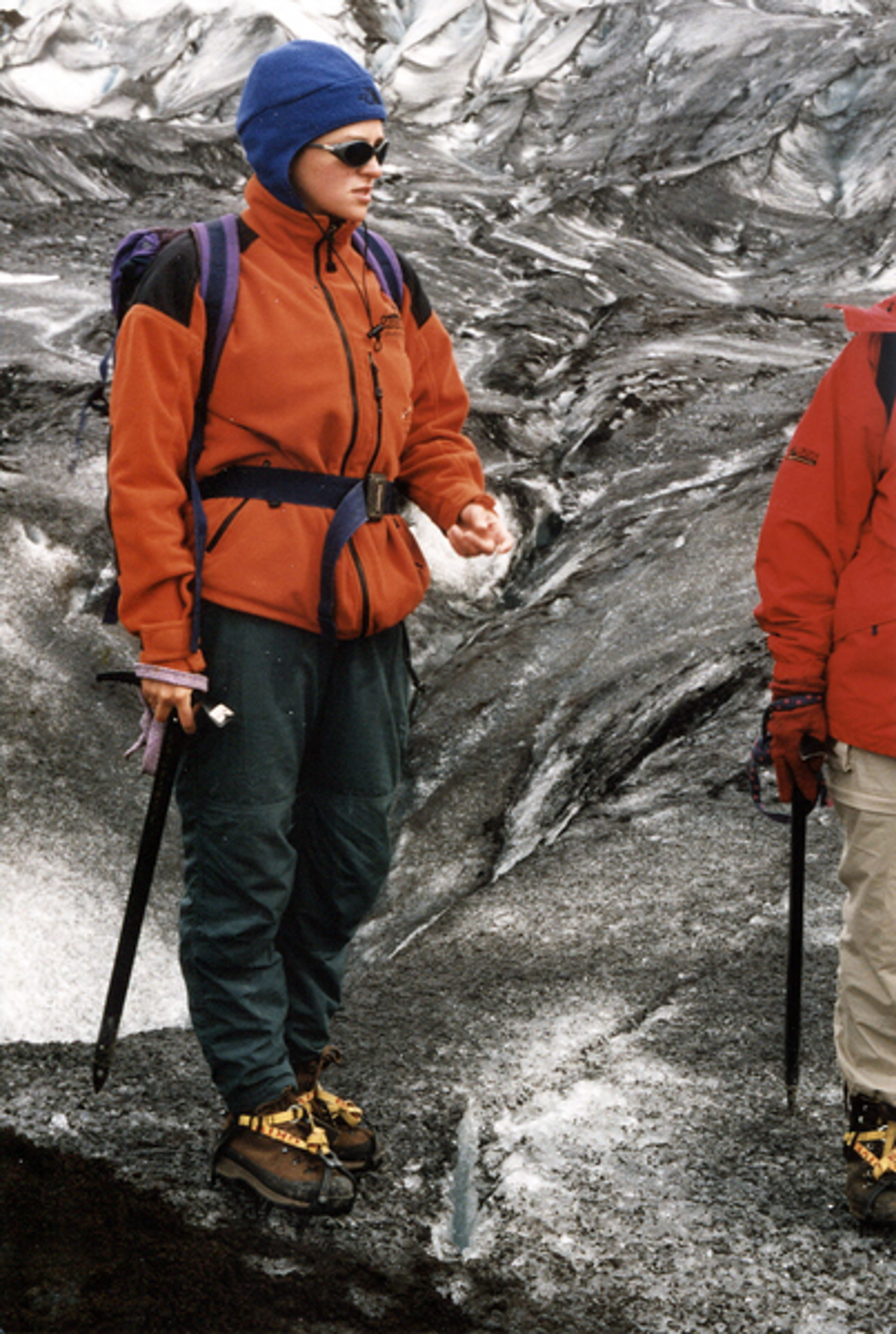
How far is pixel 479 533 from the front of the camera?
3176 mm

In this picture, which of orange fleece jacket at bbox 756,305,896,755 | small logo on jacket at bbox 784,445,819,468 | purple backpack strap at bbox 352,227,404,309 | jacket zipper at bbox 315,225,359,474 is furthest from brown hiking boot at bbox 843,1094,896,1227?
purple backpack strap at bbox 352,227,404,309

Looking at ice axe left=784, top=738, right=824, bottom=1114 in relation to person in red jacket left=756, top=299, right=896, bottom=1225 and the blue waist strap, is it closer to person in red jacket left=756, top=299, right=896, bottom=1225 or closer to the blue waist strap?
person in red jacket left=756, top=299, right=896, bottom=1225

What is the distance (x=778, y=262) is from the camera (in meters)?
22.4

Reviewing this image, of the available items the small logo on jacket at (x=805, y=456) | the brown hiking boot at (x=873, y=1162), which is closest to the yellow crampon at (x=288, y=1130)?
the brown hiking boot at (x=873, y=1162)

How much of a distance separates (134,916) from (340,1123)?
71 cm

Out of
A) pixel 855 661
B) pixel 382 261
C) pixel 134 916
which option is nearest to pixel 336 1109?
pixel 134 916

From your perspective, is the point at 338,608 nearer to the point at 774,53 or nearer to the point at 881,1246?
the point at 881,1246

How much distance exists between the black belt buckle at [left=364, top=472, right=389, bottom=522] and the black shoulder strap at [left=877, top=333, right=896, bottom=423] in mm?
1069

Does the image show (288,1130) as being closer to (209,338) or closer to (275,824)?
(275,824)

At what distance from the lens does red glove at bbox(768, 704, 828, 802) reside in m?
3.00

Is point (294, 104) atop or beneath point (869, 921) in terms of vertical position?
atop

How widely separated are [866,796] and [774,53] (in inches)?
1128

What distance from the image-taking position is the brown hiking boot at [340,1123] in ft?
10.4

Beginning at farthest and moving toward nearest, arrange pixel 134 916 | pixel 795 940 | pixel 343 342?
pixel 795 940 < pixel 134 916 < pixel 343 342
